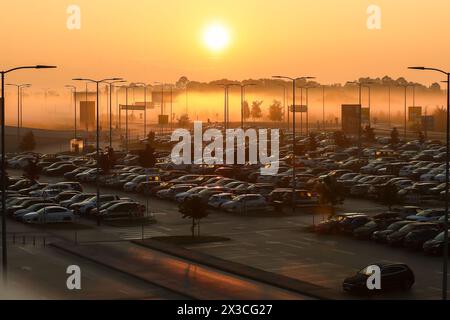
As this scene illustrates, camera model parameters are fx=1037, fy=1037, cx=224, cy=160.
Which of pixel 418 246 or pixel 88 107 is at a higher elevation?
pixel 88 107

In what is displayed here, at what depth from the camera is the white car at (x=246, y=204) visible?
6919 centimetres

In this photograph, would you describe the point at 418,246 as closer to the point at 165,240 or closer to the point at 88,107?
the point at 165,240

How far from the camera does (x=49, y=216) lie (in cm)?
6406

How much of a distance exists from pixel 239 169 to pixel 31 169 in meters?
19.0

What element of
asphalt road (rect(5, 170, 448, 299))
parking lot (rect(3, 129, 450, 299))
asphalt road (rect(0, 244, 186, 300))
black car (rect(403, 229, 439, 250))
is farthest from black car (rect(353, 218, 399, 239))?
asphalt road (rect(0, 244, 186, 300))

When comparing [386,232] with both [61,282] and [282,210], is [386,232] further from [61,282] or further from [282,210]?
[61,282]

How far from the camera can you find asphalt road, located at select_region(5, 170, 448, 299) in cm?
4603

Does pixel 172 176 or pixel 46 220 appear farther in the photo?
pixel 172 176

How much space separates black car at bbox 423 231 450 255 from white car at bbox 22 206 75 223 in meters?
23.5

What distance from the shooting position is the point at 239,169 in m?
92.7

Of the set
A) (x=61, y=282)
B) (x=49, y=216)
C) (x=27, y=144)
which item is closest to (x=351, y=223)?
(x=49, y=216)

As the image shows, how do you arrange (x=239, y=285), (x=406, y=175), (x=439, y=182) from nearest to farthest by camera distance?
(x=239, y=285), (x=439, y=182), (x=406, y=175)

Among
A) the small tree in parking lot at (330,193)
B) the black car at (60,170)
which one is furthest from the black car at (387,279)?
the black car at (60,170)
